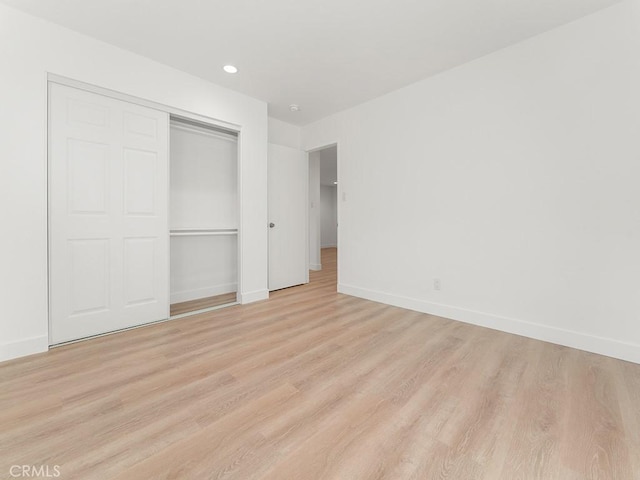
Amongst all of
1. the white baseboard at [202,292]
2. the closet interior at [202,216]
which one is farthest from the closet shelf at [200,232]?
the white baseboard at [202,292]

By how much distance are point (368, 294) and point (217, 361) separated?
2.17m

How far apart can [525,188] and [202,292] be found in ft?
12.8

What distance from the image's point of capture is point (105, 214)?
8.06 ft

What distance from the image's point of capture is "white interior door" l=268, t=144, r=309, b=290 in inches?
162

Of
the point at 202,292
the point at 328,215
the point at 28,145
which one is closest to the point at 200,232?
the point at 202,292

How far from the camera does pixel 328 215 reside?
35.7ft

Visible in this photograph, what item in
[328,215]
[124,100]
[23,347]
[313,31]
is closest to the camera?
[23,347]

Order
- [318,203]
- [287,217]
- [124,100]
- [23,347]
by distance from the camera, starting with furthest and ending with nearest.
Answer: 1. [318,203]
2. [287,217]
3. [124,100]
4. [23,347]

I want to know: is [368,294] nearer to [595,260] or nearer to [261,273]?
[261,273]

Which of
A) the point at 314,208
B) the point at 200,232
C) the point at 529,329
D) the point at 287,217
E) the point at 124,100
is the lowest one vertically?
the point at 529,329

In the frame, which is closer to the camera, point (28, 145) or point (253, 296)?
point (28, 145)

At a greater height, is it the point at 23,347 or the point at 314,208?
the point at 314,208

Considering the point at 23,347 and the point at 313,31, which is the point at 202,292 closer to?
the point at 23,347

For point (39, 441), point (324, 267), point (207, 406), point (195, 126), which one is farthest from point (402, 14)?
point (324, 267)
